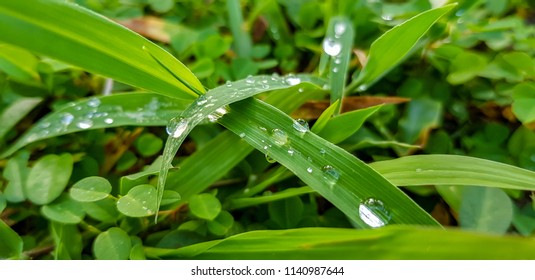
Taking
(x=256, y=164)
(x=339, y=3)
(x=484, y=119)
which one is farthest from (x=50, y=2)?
(x=484, y=119)

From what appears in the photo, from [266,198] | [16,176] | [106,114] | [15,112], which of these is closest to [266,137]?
[266,198]

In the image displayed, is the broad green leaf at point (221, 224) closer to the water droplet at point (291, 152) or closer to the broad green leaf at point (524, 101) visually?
the water droplet at point (291, 152)

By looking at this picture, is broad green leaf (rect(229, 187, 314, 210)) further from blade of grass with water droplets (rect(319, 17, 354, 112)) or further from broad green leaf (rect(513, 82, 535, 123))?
broad green leaf (rect(513, 82, 535, 123))

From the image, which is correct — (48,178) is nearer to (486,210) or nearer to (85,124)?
(85,124)

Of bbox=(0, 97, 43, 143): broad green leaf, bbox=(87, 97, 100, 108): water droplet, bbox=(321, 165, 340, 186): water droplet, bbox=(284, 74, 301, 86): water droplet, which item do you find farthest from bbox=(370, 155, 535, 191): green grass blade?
bbox=(0, 97, 43, 143): broad green leaf

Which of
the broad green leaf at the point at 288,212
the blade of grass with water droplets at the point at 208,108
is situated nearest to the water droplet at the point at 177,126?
the blade of grass with water droplets at the point at 208,108
